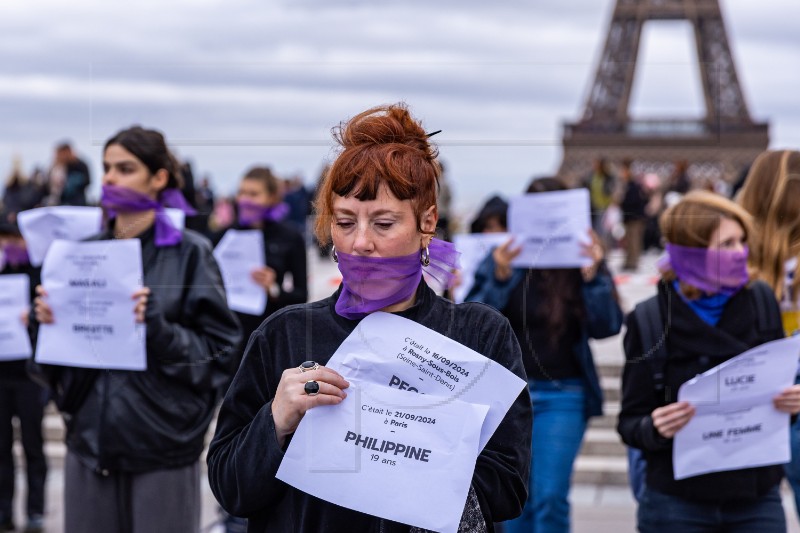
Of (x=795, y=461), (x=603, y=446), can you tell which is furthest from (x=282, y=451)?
(x=603, y=446)

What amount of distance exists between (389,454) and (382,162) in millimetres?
594

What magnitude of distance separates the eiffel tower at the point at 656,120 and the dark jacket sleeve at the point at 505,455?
35775 mm

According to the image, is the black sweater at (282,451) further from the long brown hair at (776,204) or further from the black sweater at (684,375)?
the long brown hair at (776,204)

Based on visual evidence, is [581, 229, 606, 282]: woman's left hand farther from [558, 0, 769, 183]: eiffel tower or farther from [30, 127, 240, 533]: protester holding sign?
[558, 0, 769, 183]: eiffel tower

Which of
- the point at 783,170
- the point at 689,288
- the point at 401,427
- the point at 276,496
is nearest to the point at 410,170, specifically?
the point at 401,427

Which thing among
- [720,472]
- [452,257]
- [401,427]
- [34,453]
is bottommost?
[34,453]

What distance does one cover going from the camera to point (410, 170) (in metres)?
2.42

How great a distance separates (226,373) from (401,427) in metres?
2.00

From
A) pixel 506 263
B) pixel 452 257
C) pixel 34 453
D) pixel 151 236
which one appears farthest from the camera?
pixel 34 453

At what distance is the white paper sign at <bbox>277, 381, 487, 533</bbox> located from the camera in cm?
234

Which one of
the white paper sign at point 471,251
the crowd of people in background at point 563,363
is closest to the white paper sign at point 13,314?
the crowd of people in background at point 563,363

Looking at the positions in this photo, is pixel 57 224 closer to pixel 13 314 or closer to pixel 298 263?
pixel 13 314

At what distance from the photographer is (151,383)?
408 centimetres

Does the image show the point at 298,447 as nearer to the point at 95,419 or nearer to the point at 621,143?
the point at 95,419
